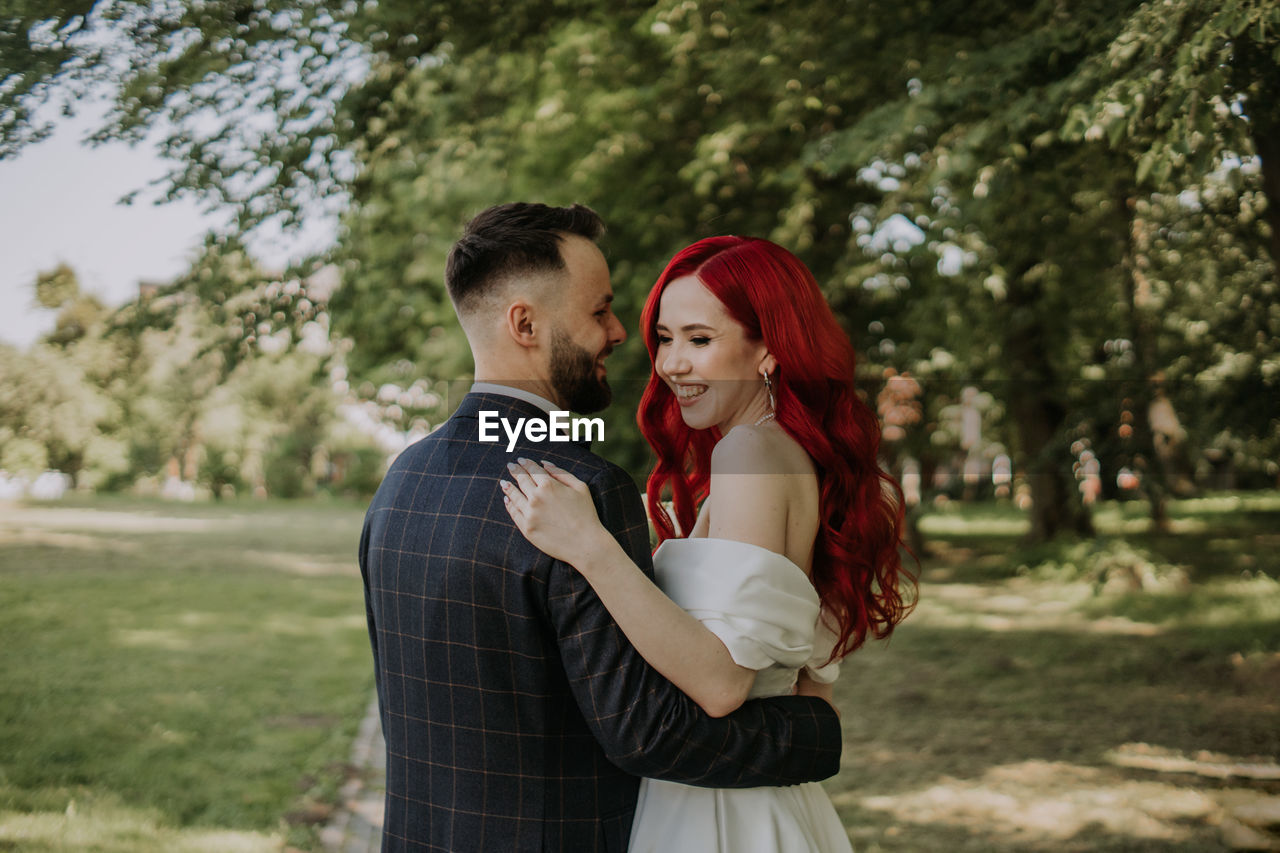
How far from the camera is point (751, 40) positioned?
6.80m

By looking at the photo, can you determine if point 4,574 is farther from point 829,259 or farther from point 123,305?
point 829,259

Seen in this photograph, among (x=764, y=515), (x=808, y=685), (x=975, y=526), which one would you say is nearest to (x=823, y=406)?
(x=764, y=515)

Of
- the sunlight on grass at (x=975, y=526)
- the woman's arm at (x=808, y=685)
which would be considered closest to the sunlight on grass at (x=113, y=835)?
the woman's arm at (x=808, y=685)

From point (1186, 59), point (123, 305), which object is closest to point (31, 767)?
point (123, 305)

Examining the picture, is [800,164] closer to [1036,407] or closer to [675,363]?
[675,363]

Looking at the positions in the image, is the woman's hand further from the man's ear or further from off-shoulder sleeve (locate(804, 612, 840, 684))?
off-shoulder sleeve (locate(804, 612, 840, 684))

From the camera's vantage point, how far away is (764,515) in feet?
6.95

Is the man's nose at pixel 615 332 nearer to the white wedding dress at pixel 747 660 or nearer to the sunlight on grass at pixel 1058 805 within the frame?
the white wedding dress at pixel 747 660

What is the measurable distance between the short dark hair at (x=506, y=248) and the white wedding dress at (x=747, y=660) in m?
0.68

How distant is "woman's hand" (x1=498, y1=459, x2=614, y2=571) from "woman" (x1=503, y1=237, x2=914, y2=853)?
0.03 m

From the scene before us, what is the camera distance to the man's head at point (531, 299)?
2082 millimetres

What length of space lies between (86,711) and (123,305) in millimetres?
3980

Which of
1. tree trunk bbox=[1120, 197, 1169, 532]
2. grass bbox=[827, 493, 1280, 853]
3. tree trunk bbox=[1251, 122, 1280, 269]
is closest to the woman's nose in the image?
grass bbox=[827, 493, 1280, 853]

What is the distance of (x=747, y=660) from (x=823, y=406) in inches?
28.6
